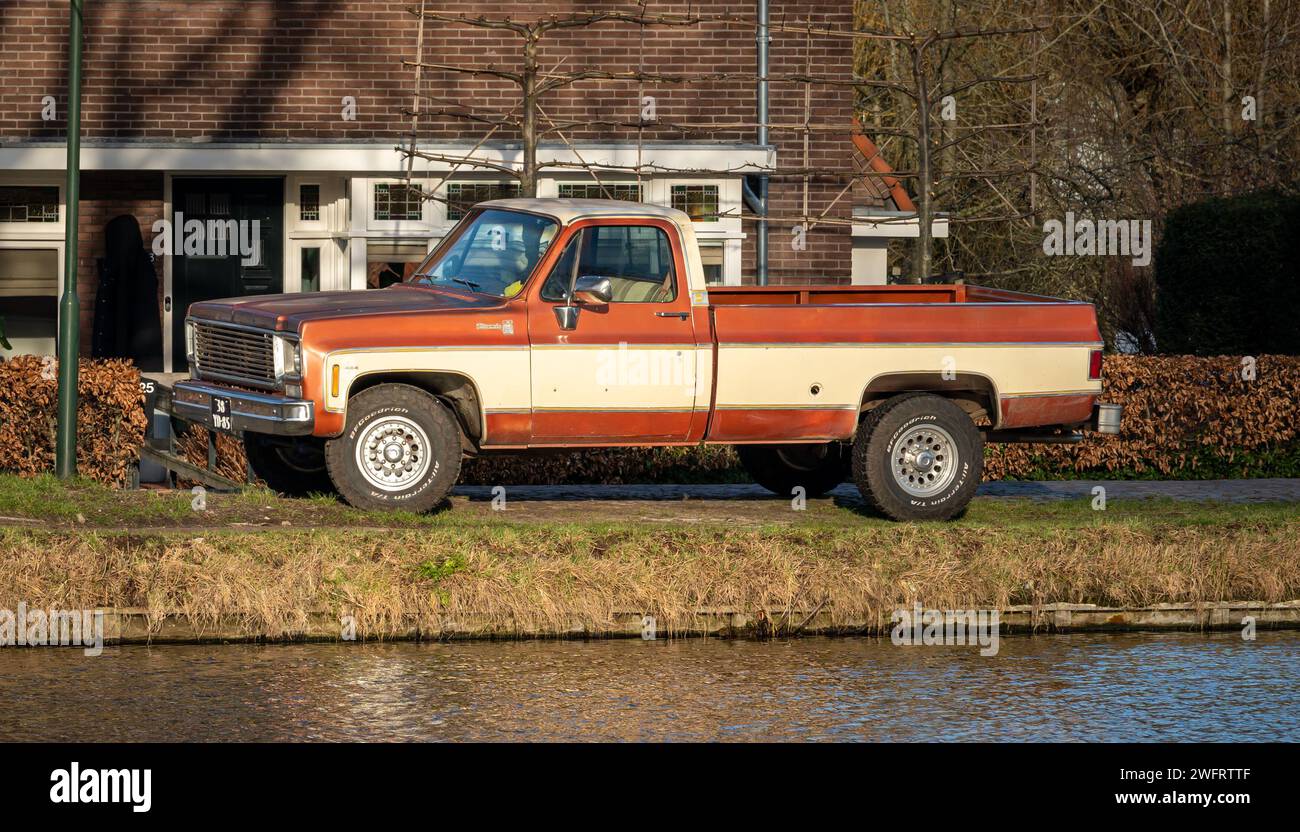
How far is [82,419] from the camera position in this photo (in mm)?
15086

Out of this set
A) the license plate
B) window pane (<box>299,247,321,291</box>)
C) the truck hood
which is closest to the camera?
the truck hood

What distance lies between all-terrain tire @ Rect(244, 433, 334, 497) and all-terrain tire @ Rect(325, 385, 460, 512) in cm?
107

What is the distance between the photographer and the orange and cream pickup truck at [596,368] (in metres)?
12.4

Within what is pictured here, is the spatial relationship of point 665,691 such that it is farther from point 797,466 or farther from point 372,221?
point 372,221

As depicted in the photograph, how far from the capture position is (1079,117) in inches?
1268

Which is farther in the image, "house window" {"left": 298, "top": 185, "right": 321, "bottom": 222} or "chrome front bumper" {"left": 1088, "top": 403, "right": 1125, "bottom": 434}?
"house window" {"left": 298, "top": 185, "right": 321, "bottom": 222}

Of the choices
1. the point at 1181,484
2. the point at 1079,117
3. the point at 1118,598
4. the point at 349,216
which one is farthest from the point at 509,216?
the point at 1079,117

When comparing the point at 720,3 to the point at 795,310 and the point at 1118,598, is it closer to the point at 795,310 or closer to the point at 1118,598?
the point at 795,310

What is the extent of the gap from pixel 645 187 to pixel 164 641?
11702mm

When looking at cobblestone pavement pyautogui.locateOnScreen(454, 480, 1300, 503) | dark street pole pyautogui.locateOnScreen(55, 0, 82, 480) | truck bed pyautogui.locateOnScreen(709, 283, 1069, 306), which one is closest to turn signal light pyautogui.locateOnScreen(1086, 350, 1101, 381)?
truck bed pyautogui.locateOnScreen(709, 283, 1069, 306)

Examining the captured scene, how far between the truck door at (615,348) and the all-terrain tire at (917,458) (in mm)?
1290

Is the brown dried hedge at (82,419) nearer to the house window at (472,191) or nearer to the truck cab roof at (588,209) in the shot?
the truck cab roof at (588,209)

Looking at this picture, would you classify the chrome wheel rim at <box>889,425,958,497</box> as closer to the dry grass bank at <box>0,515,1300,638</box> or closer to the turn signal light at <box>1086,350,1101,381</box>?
the dry grass bank at <box>0,515,1300,638</box>

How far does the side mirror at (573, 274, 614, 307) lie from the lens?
12609 mm
